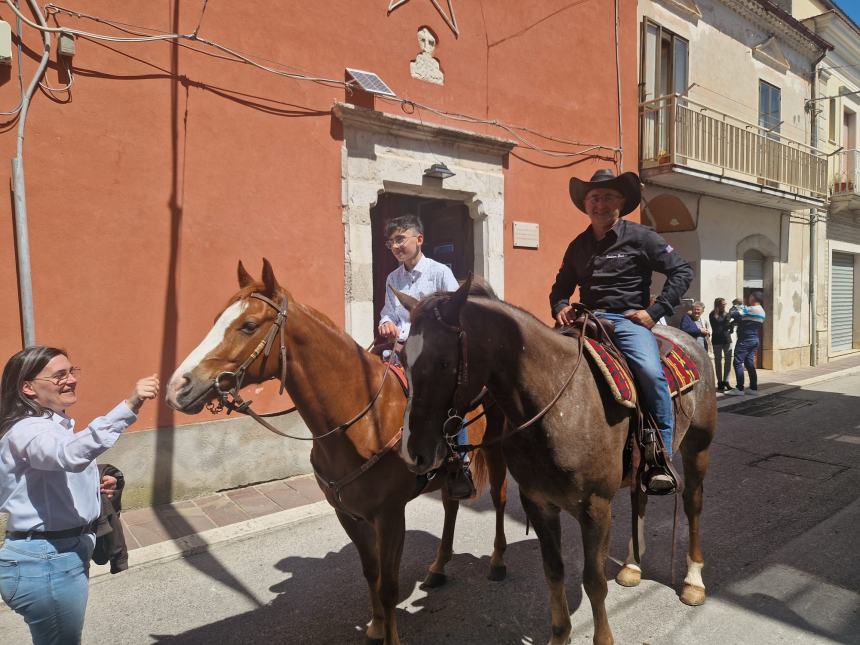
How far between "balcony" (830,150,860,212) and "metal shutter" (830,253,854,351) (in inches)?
75.2

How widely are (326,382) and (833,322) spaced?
18219mm

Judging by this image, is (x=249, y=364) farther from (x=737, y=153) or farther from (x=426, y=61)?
(x=737, y=153)

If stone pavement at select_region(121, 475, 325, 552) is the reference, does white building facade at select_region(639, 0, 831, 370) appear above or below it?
above

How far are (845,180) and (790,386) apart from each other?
812 cm

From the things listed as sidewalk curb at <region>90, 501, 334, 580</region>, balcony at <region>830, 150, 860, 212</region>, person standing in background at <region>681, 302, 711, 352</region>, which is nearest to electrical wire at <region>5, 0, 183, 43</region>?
sidewalk curb at <region>90, 501, 334, 580</region>

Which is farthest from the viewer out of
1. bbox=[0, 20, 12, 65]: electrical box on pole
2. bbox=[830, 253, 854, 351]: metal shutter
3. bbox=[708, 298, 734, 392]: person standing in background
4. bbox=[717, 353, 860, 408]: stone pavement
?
bbox=[830, 253, 854, 351]: metal shutter

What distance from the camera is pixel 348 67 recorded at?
20.0 ft

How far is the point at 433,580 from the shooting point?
3402 mm

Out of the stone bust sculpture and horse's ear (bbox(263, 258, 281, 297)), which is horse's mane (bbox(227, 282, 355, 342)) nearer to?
horse's ear (bbox(263, 258, 281, 297))

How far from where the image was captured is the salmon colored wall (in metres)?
4.45

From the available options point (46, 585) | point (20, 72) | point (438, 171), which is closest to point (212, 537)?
point (46, 585)

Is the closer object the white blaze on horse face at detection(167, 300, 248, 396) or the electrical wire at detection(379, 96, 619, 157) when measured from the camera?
the white blaze on horse face at detection(167, 300, 248, 396)

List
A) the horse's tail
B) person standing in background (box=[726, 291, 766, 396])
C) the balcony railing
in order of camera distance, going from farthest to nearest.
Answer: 1. the balcony railing
2. person standing in background (box=[726, 291, 766, 396])
3. the horse's tail

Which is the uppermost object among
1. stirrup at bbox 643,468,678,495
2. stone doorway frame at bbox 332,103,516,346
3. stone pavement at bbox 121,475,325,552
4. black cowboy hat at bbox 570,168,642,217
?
stone doorway frame at bbox 332,103,516,346
